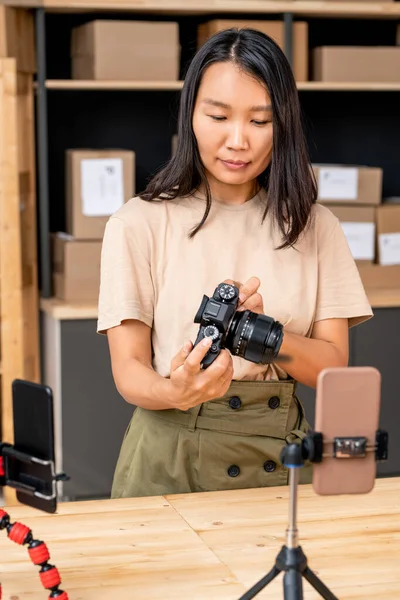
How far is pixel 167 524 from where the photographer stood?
1.43 metres

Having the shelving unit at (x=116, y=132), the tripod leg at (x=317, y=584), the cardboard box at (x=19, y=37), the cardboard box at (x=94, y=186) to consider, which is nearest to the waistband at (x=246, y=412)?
the tripod leg at (x=317, y=584)

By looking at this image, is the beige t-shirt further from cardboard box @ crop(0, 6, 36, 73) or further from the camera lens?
cardboard box @ crop(0, 6, 36, 73)

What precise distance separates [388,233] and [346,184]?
0.25m

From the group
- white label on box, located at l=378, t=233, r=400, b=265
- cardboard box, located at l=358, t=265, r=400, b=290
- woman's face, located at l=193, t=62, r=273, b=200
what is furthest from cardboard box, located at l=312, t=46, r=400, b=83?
woman's face, located at l=193, t=62, r=273, b=200

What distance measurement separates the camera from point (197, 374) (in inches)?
54.1

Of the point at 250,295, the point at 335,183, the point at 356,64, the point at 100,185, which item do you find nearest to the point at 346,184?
the point at 335,183

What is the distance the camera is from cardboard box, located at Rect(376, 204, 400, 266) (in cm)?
357

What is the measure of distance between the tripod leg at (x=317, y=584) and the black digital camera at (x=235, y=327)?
1.08 feet

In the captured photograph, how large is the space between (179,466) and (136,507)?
20 centimetres

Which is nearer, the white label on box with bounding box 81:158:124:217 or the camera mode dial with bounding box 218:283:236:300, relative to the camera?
the camera mode dial with bounding box 218:283:236:300

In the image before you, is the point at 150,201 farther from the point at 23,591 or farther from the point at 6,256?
the point at 6,256

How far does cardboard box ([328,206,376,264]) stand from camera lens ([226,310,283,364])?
89.5 inches

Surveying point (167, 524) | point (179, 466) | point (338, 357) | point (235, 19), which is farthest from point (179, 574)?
point (235, 19)

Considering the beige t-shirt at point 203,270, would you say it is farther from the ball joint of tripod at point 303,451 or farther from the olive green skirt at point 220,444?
the ball joint of tripod at point 303,451
